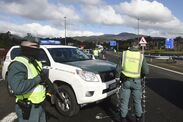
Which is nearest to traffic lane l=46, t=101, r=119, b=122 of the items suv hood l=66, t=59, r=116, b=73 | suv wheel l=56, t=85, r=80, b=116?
suv wheel l=56, t=85, r=80, b=116

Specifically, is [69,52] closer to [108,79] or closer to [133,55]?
[108,79]

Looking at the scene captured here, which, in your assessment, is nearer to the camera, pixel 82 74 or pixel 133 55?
pixel 133 55

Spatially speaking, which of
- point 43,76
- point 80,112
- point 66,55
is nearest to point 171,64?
point 66,55

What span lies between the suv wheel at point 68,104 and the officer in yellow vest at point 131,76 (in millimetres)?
1415

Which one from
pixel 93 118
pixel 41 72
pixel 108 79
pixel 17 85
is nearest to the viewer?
pixel 17 85

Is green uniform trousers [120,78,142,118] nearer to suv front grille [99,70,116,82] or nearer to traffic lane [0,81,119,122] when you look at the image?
traffic lane [0,81,119,122]

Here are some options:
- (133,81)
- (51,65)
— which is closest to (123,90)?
(133,81)

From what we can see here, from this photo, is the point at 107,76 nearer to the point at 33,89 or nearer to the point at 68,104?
the point at 68,104

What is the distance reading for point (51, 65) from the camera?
29.8 feet

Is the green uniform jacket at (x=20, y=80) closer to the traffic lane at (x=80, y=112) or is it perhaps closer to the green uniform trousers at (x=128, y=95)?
the green uniform trousers at (x=128, y=95)

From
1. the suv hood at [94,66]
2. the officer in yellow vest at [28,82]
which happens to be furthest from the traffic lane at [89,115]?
the officer in yellow vest at [28,82]

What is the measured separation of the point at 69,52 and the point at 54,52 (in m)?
0.66

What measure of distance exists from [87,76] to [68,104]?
87 centimetres

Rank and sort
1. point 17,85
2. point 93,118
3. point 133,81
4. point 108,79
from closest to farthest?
point 17,85
point 133,81
point 93,118
point 108,79
